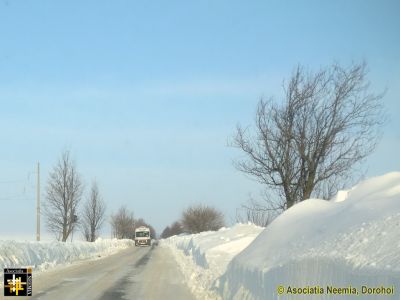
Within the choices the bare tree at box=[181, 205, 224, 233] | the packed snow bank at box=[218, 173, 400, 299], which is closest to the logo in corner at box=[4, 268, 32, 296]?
the packed snow bank at box=[218, 173, 400, 299]

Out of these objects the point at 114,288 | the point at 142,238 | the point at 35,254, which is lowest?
the point at 114,288

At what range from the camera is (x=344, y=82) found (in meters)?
21.5

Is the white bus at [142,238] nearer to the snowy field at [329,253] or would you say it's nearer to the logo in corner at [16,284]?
the logo in corner at [16,284]

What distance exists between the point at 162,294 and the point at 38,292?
3.35 metres

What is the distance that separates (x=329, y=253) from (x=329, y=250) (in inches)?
6.2

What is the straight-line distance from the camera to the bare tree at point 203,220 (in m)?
108

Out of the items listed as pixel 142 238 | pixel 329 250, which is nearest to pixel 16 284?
pixel 329 250

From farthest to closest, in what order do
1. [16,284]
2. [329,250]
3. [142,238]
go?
[142,238]
[16,284]
[329,250]

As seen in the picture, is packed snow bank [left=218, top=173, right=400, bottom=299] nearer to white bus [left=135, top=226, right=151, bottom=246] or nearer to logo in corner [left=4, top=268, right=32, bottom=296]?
logo in corner [left=4, top=268, right=32, bottom=296]

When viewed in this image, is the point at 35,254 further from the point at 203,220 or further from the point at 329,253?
the point at 203,220

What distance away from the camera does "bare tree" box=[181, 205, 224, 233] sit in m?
108

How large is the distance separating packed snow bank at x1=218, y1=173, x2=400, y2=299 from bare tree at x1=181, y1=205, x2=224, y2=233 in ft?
316

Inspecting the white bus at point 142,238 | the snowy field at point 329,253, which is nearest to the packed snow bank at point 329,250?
the snowy field at point 329,253

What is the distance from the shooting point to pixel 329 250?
7738 mm
